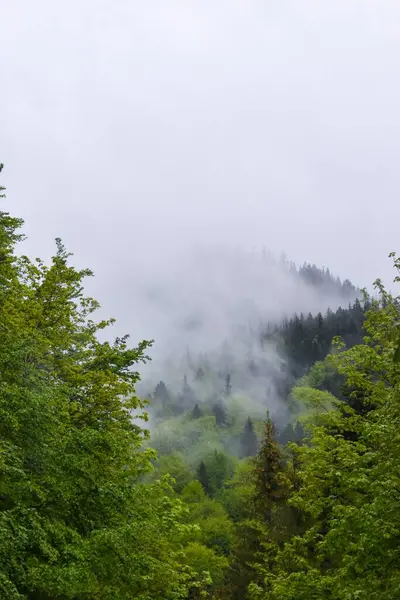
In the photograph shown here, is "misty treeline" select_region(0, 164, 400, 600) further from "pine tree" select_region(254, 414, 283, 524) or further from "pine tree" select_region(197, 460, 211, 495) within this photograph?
"pine tree" select_region(197, 460, 211, 495)

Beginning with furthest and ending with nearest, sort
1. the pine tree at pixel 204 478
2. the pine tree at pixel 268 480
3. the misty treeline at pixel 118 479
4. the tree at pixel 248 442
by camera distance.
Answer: the tree at pixel 248 442, the pine tree at pixel 204 478, the pine tree at pixel 268 480, the misty treeline at pixel 118 479

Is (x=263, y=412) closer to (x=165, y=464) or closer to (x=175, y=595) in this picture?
(x=165, y=464)

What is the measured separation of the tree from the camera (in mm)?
145450

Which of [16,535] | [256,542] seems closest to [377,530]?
[16,535]

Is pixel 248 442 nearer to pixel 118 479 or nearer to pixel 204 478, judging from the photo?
pixel 204 478

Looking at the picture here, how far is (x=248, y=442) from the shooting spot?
493 ft

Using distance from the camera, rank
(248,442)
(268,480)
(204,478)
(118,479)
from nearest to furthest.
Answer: (118,479) → (268,480) → (204,478) → (248,442)

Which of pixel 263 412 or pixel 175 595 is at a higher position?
pixel 263 412

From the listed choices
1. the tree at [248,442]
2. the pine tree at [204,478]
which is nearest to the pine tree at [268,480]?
the pine tree at [204,478]

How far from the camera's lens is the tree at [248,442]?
145450 millimetres

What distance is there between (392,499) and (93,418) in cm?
920

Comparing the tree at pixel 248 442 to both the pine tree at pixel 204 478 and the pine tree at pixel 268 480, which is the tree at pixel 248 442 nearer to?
the pine tree at pixel 204 478

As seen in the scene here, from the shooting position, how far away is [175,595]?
1659 centimetres

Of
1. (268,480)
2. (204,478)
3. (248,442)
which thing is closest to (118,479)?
(268,480)
